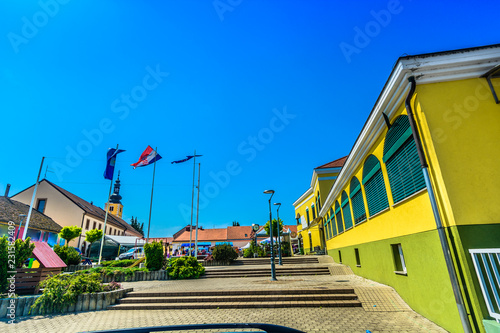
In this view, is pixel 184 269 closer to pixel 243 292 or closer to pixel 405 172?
pixel 243 292

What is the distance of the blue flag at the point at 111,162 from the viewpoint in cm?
2275

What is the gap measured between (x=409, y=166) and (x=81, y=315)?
11086mm

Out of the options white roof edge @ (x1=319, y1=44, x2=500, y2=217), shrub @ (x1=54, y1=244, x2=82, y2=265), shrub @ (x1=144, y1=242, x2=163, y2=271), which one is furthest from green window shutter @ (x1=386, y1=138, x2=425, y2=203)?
shrub @ (x1=54, y1=244, x2=82, y2=265)

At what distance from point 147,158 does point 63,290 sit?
52.4ft

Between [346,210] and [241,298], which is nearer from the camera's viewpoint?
[241,298]

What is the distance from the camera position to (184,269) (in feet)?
53.7

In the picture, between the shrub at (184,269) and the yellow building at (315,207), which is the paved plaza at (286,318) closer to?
the shrub at (184,269)

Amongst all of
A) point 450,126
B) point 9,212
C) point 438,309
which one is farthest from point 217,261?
point 9,212

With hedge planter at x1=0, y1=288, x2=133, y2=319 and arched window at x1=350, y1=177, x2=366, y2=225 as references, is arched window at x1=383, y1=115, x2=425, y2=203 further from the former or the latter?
hedge planter at x1=0, y1=288, x2=133, y2=319

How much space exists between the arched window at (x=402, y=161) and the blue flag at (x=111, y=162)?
73.9ft

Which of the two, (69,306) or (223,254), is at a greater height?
(223,254)

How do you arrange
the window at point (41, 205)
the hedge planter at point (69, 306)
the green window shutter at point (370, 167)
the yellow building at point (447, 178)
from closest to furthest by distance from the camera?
the yellow building at point (447, 178) → the hedge planter at point (69, 306) → the green window shutter at point (370, 167) → the window at point (41, 205)

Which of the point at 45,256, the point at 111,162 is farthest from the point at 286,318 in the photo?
the point at 111,162

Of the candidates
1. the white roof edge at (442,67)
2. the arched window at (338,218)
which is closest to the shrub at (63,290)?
the white roof edge at (442,67)
